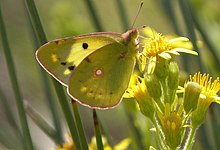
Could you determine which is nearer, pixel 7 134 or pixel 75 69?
pixel 75 69

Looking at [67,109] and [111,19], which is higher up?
[67,109]

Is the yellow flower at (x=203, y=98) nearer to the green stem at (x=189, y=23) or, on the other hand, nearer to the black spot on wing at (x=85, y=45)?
the green stem at (x=189, y=23)

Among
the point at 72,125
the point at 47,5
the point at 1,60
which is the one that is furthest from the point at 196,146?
the point at 47,5

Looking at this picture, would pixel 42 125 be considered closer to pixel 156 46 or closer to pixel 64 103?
pixel 156 46

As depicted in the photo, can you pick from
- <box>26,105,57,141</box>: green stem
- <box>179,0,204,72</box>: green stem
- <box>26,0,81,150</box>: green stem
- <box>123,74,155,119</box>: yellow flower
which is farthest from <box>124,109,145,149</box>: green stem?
<box>26,0,81,150</box>: green stem

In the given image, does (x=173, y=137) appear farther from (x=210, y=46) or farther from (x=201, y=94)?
(x=210, y=46)

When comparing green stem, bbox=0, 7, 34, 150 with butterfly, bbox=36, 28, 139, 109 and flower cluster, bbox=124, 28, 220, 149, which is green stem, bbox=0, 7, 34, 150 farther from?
flower cluster, bbox=124, 28, 220, 149

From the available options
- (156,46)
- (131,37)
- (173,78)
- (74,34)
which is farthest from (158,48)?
(74,34)
